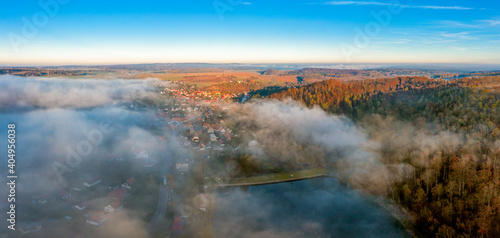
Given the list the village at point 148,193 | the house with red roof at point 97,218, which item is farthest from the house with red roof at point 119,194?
the house with red roof at point 97,218

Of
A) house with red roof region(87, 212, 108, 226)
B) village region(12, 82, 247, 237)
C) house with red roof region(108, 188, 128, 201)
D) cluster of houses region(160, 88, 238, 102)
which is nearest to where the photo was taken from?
house with red roof region(87, 212, 108, 226)

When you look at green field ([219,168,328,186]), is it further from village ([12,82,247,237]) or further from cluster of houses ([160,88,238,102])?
cluster of houses ([160,88,238,102])

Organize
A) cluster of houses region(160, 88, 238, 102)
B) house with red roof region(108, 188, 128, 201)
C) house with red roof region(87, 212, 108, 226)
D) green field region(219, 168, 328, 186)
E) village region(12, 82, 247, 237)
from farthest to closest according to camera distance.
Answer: cluster of houses region(160, 88, 238, 102) → green field region(219, 168, 328, 186) → house with red roof region(108, 188, 128, 201) → village region(12, 82, 247, 237) → house with red roof region(87, 212, 108, 226)

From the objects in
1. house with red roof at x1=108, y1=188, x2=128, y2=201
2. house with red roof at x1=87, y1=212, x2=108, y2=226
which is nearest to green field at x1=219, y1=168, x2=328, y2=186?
house with red roof at x1=108, y1=188, x2=128, y2=201

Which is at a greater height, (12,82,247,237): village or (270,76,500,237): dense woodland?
(270,76,500,237): dense woodland

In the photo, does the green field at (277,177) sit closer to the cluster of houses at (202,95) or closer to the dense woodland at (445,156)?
the dense woodland at (445,156)

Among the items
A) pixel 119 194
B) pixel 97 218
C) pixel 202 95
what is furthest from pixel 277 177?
pixel 202 95

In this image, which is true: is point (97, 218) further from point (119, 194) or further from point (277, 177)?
point (277, 177)

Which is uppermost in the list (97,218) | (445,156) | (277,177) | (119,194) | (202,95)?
(202,95)

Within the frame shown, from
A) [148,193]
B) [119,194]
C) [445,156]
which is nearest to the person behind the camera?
[445,156]

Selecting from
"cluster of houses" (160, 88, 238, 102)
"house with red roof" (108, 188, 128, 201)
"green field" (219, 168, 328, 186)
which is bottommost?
"green field" (219, 168, 328, 186)

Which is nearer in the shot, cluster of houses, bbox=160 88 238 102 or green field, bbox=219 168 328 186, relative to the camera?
green field, bbox=219 168 328 186
